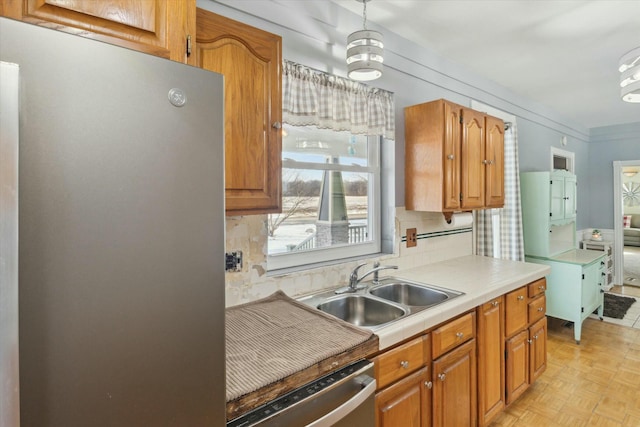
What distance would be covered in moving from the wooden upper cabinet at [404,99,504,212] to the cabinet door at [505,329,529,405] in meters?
0.92

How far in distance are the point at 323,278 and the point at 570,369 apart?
7.90 feet

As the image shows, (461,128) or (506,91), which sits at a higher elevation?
(506,91)

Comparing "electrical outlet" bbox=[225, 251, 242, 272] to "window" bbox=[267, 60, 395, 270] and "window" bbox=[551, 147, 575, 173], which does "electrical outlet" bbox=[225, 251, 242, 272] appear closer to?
"window" bbox=[267, 60, 395, 270]

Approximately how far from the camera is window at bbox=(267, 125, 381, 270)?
1.93m

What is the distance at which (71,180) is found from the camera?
1.88 feet

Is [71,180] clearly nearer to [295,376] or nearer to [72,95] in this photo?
[72,95]

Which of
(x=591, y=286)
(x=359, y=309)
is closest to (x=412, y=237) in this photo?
(x=359, y=309)

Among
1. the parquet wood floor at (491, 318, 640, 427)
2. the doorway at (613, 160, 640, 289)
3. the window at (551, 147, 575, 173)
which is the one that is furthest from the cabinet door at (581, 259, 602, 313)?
the doorway at (613, 160, 640, 289)

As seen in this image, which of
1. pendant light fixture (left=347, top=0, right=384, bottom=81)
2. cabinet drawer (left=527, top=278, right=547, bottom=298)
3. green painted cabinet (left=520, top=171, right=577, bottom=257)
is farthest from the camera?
green painted cabinet (left=520, top=171, right=577, bottom=257)

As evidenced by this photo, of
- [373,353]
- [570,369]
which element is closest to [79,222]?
[373,353]

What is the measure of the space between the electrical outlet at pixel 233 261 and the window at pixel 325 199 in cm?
23

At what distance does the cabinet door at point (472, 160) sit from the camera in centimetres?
237

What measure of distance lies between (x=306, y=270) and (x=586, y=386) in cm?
240

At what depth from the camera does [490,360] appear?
76.4 inches
